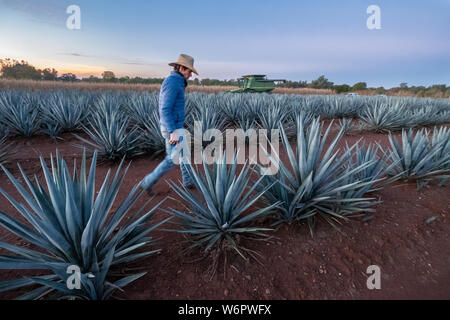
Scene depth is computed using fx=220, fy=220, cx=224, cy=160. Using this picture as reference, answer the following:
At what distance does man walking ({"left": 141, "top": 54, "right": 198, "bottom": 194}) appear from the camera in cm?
227

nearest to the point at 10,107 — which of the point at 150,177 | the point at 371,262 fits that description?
the point at 150,177

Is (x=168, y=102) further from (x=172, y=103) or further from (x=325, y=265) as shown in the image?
(x=325, y=265)

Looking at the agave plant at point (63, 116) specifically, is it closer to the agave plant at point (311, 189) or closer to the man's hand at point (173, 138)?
the man's hand at point (173, 138)

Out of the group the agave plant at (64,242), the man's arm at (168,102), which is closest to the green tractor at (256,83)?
the man's arm at (168,102)

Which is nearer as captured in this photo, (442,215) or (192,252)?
(192,252)

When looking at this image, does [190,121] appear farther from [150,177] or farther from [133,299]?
[133,299]

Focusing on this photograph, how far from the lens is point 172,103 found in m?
2.29

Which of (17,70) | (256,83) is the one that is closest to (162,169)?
(256,83)

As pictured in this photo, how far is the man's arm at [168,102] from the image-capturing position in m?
2.25

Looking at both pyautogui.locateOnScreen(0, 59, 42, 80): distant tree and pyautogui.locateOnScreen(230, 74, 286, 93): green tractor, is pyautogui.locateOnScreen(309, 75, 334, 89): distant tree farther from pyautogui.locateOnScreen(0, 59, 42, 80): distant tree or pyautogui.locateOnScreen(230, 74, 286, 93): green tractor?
pyautogui.locateOnScreen(0, 59, 42, 80): distant tree

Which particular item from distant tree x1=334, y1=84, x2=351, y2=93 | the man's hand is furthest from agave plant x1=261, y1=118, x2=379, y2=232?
distant tree x1=334, y1=84, x2=351, y2=93

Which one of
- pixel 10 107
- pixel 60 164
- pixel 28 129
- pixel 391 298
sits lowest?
pixel 391 298

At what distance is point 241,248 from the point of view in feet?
5.23
